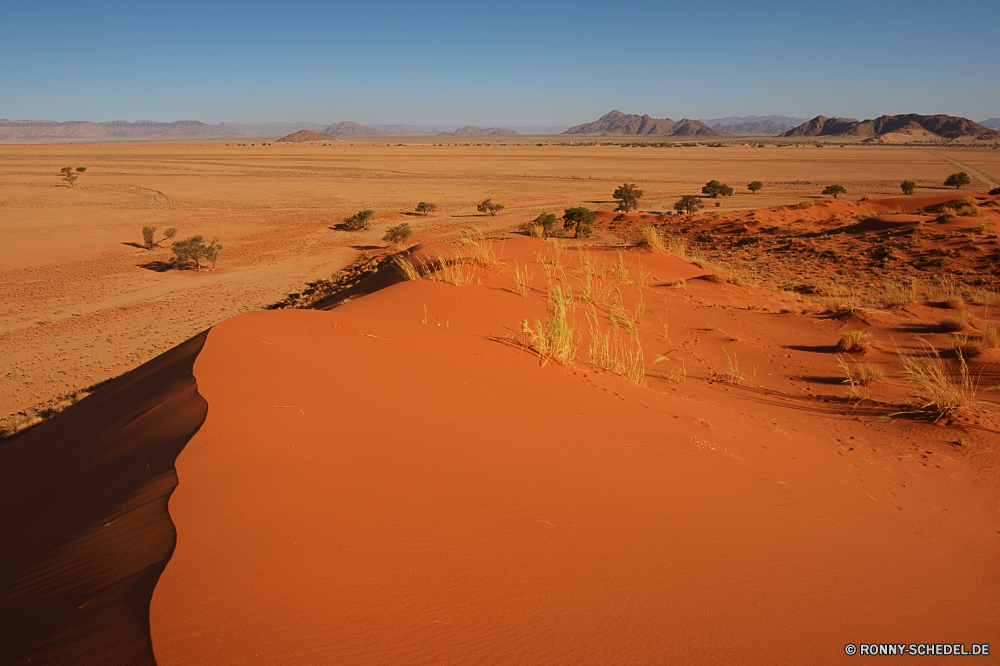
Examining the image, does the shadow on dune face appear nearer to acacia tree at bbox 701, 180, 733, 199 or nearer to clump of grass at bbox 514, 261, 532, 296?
clump of grass at bbox 514, 261, 532, 296

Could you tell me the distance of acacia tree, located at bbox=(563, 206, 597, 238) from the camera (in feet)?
79.8

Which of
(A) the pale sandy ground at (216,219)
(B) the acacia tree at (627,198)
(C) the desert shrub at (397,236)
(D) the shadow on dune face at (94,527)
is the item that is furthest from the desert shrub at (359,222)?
(D) the shadow on dune face at (94,527)

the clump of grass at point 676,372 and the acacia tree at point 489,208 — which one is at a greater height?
the acacia tree at point 489,208

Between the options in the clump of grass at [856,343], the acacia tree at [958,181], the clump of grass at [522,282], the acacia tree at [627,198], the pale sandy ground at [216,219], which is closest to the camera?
the clump of grass at [856,343]

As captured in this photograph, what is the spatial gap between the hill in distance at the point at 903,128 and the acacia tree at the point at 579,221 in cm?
13926

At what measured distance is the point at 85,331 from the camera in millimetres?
12969

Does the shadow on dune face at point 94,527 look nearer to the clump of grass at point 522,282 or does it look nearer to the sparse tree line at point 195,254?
the clump of grass at point 522,282

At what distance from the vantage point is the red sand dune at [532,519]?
7.12ft

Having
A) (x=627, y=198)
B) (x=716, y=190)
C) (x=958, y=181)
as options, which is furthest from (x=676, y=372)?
(x=958, y=181)

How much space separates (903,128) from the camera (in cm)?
15388

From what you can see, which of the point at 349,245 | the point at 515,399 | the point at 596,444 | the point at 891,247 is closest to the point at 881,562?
the point at 596,444

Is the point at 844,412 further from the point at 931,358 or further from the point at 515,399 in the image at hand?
the point at 515,399

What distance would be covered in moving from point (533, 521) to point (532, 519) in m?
0.02

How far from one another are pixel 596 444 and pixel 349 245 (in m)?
21.6
